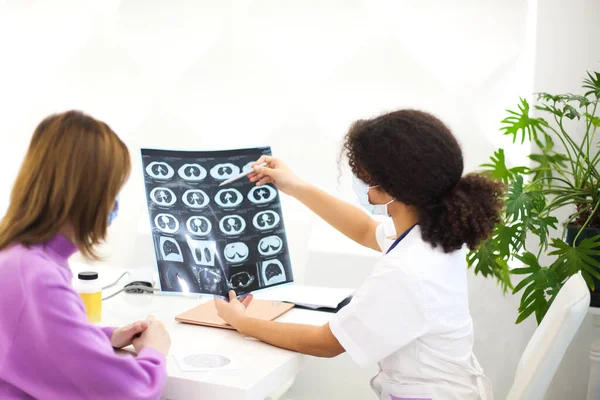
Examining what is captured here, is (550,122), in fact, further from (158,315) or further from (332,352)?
(158,315)

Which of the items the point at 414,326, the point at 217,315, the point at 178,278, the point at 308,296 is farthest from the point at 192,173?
the point at 414,326

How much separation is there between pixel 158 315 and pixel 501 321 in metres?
1.50

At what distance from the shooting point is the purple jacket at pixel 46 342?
118cm

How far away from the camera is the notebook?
1.80 metres

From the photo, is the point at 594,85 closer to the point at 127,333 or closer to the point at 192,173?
the point at 192,173

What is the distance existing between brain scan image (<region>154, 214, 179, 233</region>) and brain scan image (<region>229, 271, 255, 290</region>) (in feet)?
0.75

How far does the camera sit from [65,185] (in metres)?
1.23

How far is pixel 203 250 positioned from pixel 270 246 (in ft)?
0.66

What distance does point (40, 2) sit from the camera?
336 cm

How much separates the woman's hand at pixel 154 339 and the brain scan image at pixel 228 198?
Answer: 0.49 m

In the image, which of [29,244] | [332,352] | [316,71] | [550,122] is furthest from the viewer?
[316,71]

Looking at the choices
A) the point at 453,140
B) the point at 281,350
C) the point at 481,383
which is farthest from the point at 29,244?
the point at 481,383

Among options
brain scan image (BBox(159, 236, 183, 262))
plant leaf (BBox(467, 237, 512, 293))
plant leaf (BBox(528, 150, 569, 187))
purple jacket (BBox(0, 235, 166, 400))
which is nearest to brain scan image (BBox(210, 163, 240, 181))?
brain scan image (BBox(159, 236, 183, 262))

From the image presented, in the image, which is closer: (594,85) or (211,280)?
(211,280)
